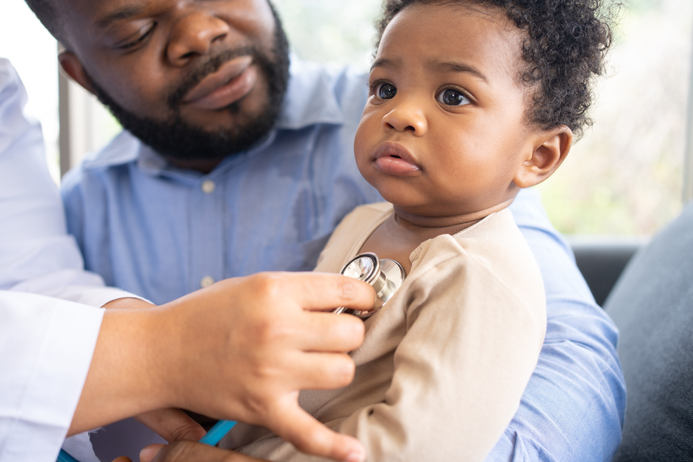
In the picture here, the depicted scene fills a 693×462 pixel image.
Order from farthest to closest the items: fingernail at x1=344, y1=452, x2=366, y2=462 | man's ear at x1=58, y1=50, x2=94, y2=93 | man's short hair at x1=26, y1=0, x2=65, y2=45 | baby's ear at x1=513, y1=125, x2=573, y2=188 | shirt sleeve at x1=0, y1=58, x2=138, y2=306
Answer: man's ear at x1=58, y1=50, x2=94, y2=93 → man's short hair at x1=26, y1=0, x2=65, y2=45 → shirt sleeve at x1=0, y1=58, x2=138, y2=306 → baby's ear at x1=513, y1=125, x2=573, y2=188 → fingernail at x1=344, y1=452, x2=366, y2=462

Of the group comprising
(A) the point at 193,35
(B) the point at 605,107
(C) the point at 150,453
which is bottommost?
(C) the point at 150,453

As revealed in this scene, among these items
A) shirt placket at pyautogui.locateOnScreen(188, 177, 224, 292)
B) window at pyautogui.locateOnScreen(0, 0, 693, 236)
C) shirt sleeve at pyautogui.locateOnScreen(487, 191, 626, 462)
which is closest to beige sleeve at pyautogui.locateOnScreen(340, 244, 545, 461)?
shirt sleeve at pyautogui.locateOnScreen(487, 191, 626, 462)

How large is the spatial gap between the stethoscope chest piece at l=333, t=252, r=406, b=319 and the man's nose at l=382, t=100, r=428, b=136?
0.63 ft

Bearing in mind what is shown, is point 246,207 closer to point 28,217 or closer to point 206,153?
point 206,153

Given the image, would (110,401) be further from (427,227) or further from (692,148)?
(692,148)

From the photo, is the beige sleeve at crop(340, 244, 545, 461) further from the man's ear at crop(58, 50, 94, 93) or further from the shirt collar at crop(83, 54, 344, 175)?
the man's ear at crop(58, 50, 94, 93)

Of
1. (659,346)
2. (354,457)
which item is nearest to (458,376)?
(354,457)

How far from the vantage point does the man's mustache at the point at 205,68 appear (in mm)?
1149

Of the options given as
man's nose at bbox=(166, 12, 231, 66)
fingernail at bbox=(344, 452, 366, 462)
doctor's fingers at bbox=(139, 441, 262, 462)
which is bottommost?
doctor's fingers at bbox=(139, 441, 262, 462)

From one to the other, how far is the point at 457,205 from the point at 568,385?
0.35m

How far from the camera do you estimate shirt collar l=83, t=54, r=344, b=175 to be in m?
1.30

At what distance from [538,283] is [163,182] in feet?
3.43

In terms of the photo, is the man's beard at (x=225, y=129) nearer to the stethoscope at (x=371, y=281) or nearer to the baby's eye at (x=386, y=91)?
the baby's eye at (x=386, y=91)

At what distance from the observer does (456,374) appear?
1.91ft
